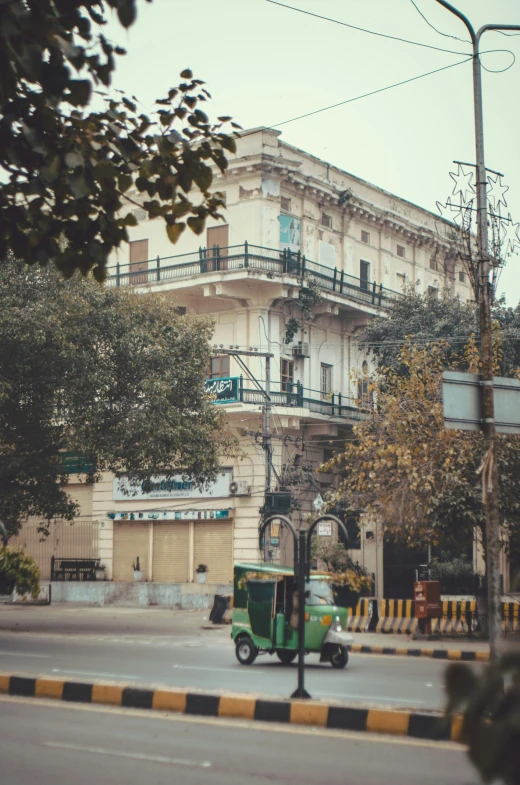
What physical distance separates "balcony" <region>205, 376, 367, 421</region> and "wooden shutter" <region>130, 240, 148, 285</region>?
4990 mm

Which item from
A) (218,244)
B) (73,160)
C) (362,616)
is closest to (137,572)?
(218,244)

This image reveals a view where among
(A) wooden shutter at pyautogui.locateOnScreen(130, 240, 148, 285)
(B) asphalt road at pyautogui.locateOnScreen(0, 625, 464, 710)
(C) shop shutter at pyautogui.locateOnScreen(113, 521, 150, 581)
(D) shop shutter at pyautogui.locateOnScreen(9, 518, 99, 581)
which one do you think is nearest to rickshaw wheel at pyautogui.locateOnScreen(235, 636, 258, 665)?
(B) asphalt road at pyautogui.locateOnScreen(0, 625, 464, 710)

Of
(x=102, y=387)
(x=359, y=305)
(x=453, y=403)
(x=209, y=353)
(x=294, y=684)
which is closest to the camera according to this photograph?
(x=453, y=403)

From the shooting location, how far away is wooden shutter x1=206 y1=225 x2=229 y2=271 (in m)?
33.1

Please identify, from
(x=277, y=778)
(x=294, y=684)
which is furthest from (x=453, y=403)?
(x=277, y=778)

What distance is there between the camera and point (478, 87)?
44.0 feet

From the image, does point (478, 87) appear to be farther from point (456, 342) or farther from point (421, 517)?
point (456, 342)

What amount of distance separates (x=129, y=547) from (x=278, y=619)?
21778 mm

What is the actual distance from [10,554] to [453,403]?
830cm

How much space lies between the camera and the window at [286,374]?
33.8 meters

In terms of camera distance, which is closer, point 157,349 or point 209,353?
point 157,349

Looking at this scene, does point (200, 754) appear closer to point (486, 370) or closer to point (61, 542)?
point (486, 370)

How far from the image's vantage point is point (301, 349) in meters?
34.8

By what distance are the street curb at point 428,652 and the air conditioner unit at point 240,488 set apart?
1345 cm
